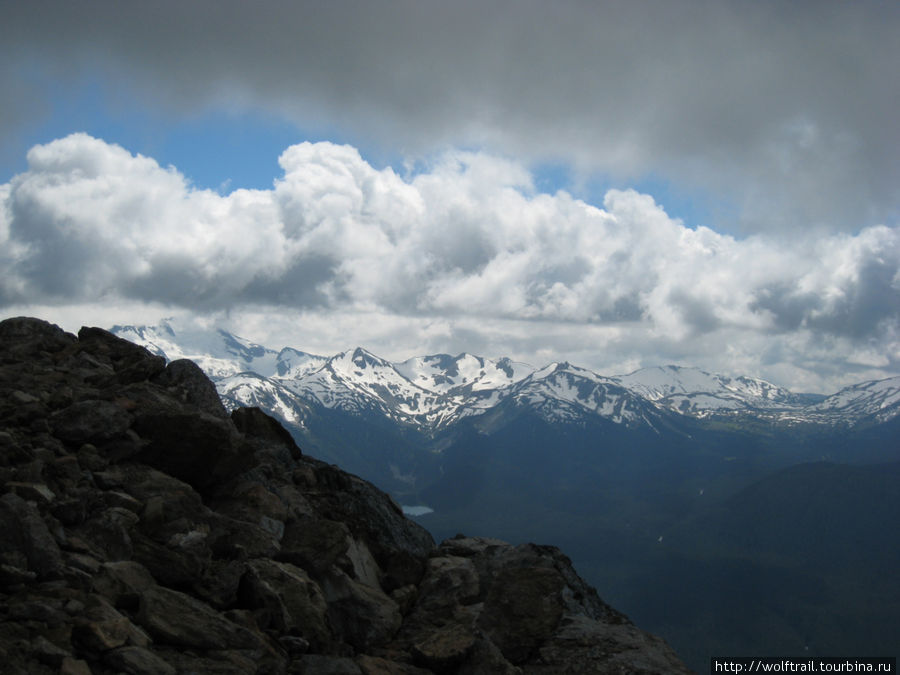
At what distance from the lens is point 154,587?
1596cm

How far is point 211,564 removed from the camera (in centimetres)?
1805

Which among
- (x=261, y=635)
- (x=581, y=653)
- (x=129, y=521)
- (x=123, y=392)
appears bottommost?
(x=581, y=653)

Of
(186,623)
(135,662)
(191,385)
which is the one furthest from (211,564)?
(191,385)

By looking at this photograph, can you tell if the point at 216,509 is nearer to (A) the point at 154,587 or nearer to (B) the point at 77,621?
(A) the point at 154,587

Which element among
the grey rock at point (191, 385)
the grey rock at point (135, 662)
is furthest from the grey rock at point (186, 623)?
the grey rock at point (191, 385)

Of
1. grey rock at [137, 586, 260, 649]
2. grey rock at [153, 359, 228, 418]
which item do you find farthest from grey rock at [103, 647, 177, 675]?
grey rock at [153, 359, 228, 418]

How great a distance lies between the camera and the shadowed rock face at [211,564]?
1462cm

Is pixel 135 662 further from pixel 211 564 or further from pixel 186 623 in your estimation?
pixel 211 564

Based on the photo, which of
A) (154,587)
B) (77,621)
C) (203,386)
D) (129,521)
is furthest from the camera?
(203,386)

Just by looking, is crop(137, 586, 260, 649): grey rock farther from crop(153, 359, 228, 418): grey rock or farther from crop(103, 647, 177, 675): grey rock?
crop(153, 359, 228, 418): grey rock

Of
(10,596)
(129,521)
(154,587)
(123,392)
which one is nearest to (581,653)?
(154,587)

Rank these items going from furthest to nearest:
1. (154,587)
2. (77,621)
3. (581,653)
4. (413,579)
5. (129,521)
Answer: (413,579), (581,653), (129,521), (154,587), (77,621)

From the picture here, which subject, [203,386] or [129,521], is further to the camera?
[203,386]

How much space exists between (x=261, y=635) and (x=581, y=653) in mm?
9584
